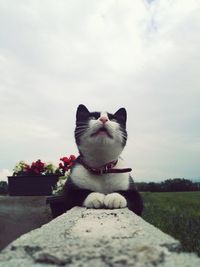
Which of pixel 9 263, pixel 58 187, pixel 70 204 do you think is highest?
pixel 58 187

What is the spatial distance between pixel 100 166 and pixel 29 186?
475 cm

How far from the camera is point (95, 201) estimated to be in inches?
132

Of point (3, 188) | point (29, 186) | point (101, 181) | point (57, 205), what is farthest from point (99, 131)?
point (3, 188)

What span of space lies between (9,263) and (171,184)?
1327cm

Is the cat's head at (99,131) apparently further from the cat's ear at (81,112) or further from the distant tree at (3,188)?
the distant tree at (3,188)

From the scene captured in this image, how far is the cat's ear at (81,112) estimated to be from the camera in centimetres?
405

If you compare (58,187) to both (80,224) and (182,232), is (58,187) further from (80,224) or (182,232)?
(80,224)

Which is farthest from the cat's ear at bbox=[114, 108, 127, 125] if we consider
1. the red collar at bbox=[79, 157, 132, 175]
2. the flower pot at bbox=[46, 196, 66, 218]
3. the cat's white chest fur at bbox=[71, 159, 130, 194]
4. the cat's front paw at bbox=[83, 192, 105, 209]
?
the flower pot at bbox=[46, 196, 66, 218]

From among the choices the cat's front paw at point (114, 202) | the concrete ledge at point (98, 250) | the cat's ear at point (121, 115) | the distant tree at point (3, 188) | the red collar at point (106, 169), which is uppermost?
the cat's ear at point (121, 115)

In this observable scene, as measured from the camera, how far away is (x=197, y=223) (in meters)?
5.30

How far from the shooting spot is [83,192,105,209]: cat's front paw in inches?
131

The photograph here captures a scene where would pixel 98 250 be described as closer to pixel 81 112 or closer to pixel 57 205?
pixel 81 112

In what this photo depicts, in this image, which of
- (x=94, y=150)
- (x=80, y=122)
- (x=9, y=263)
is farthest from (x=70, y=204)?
(x=9, y=263)

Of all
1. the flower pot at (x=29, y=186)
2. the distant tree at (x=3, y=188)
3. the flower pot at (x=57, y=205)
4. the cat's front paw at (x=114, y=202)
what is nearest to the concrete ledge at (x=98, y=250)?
the cat's front paw at (x=114, y=202)
